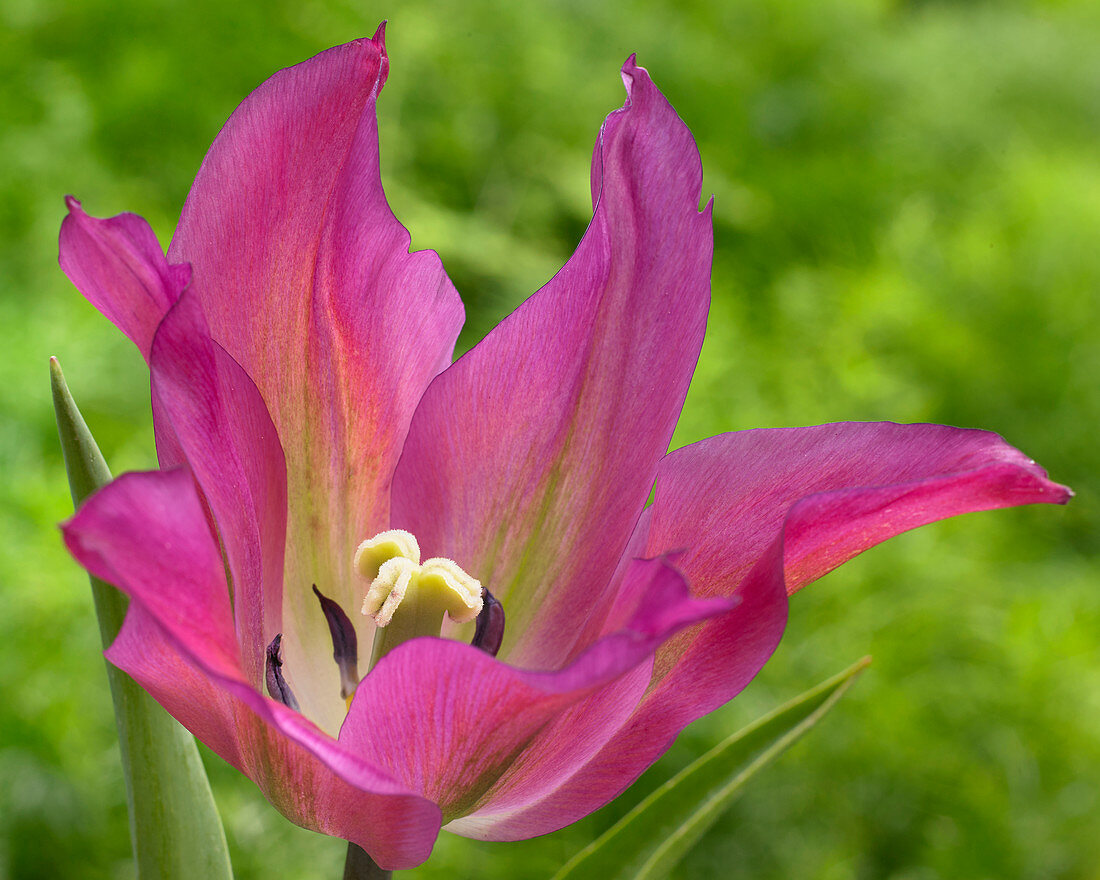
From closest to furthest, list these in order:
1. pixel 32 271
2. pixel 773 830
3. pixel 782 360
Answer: pixel 773 830, pixel 32 271, pixel 782 360

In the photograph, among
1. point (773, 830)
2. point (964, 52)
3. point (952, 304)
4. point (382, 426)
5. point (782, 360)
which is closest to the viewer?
point (382, 426)

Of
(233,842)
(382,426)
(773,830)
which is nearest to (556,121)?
(773,830)

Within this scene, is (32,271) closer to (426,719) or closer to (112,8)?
(112,8)

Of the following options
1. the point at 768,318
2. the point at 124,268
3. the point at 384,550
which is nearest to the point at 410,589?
the point at 384,550

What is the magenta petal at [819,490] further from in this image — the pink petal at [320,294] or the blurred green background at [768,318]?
the blurred green background at [768,318]

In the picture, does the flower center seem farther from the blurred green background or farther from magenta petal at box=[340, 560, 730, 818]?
the blurred green background

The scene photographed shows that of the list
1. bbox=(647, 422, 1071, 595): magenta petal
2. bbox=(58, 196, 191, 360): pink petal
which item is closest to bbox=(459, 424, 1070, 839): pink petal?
bbox=(647, 422, 1071, 595): magenta petal

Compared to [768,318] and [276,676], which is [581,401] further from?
[768,318]
